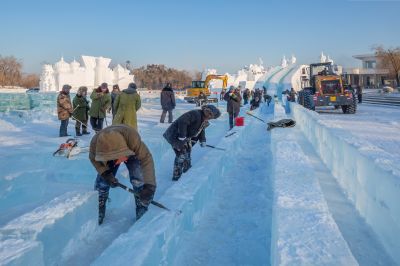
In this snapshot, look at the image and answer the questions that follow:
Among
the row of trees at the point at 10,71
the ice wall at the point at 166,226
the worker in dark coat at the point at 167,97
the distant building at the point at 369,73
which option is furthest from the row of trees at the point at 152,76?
the ice wall at the point at 166,226

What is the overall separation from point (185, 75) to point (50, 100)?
61.8 metres

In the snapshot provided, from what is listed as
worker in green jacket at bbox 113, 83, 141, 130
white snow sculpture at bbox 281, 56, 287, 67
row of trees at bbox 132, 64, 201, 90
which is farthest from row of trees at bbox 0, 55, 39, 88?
worker in green jacket at bbox 113, 83, 141, 130

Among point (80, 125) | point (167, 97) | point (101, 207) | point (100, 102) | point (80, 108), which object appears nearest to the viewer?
point (101, 207)

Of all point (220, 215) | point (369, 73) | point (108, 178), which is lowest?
point (220, 215)

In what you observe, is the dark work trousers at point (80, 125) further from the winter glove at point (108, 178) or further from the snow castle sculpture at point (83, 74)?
the snow castle sculpture at point (83, 74)

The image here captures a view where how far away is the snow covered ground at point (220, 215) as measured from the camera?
2.71 m

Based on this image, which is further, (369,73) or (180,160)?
(369,73)

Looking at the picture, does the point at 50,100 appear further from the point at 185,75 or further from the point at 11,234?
the point at 185,75

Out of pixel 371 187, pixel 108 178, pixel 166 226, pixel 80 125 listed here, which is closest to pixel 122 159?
pixel 108 178

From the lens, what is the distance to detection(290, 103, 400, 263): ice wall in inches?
121

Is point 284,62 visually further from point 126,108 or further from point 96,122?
point 126,108

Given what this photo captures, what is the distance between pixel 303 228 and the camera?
2758 millimetres

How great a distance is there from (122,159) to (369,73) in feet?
218

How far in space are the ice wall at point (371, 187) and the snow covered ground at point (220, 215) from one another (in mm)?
11
